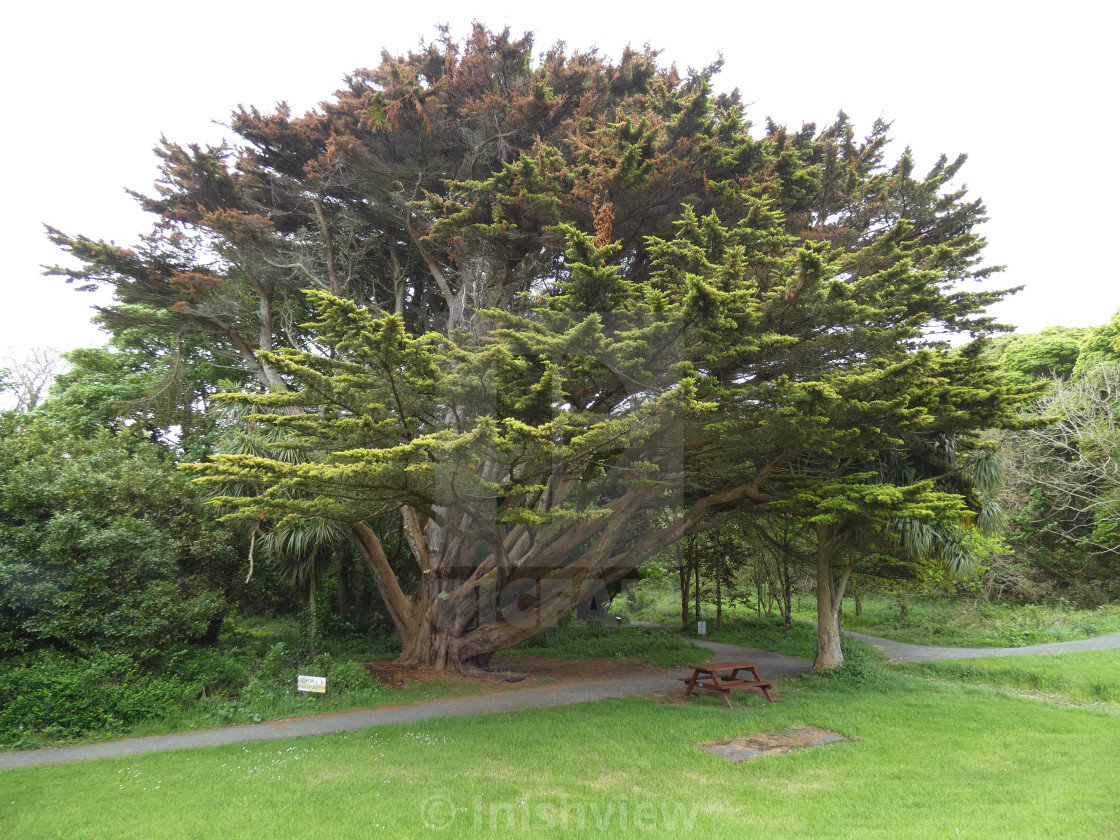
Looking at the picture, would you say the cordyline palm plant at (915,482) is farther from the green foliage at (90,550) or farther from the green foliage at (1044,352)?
the green foliage at (1044,352)

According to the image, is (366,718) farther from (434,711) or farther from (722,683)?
(722,683)

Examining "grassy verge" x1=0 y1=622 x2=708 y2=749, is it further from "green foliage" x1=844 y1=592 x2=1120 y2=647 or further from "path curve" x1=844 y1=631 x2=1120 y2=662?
"green foliage" x1=844 y1=592 x2=1120 y2=647

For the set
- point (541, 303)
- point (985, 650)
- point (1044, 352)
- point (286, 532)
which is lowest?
point (985, 650)

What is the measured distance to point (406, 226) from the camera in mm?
11125

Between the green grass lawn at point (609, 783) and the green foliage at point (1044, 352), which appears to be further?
the green foliage at point (1044, 352)

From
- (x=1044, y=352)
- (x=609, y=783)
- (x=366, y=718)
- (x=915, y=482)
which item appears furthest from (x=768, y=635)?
(x=1044, y=352)

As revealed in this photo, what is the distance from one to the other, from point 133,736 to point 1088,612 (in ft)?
79.1

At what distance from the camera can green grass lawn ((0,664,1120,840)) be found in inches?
182

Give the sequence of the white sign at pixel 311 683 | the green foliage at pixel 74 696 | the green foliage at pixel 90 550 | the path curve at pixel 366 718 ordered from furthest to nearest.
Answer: the white sign at pixel 311 683
the green foliage at pixel 90 550
the green foliage at pixel 74 696
the path curve at pixel 366 718

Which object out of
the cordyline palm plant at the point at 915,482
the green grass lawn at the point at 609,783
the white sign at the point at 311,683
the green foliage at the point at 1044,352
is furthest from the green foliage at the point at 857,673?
the green foliage at the point at 1044,352

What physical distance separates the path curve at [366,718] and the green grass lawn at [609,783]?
0.48m

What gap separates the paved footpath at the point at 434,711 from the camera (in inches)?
272

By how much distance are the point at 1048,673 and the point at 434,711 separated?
34.4 ft

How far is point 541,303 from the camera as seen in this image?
385 inches
